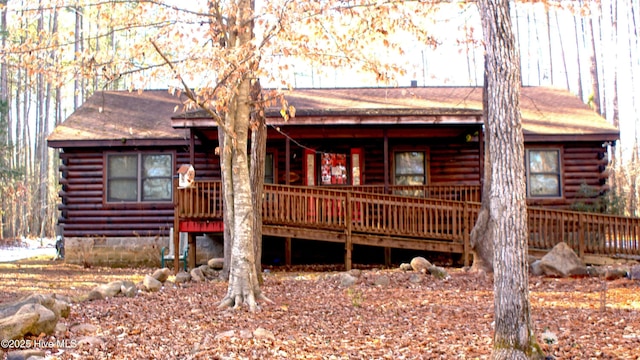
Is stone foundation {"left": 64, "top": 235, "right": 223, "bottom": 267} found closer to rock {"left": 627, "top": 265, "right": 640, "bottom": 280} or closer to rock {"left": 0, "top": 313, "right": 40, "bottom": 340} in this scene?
rock {"left": 0, "top": 313, "right": 40, "bottom": 340}

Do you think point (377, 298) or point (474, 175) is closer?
point (377, 298)

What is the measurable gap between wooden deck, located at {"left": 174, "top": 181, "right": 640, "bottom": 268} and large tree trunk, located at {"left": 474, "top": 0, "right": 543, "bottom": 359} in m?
9.07

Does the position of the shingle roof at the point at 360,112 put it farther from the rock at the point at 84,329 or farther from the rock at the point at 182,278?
the rock at the point at 84,329

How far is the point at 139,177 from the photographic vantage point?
1795 cm

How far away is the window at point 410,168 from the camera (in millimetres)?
18202

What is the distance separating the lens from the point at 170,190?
1803 centimetres

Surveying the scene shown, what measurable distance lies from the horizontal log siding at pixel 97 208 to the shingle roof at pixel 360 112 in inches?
33.1

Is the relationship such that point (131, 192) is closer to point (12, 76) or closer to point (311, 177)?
point (311, 177)

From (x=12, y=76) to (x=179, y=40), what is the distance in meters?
36.9

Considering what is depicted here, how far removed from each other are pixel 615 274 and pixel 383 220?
17.2 ft

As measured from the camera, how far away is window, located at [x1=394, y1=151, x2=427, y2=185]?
59.7 feet

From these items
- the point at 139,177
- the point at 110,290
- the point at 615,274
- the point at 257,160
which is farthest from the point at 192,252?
the point at 615,274

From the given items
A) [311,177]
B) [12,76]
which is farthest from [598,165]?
[12,76]

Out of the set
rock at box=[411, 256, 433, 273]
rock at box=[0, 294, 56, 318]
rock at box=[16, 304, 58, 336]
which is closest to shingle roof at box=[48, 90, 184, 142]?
rock at box=[411, 256, 433, 273]
